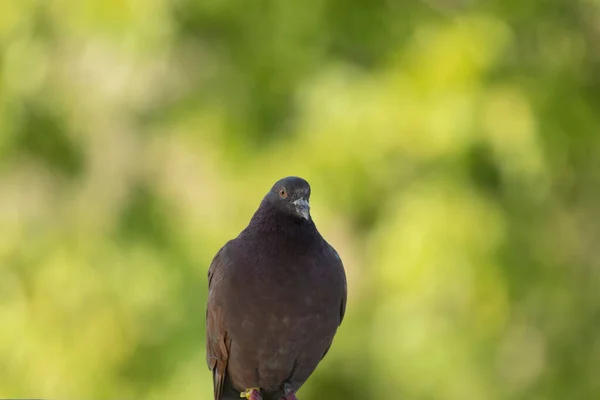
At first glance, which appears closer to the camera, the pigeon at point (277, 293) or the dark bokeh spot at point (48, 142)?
the pigeon at point (277, 293)

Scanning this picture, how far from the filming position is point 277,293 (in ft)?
9.80

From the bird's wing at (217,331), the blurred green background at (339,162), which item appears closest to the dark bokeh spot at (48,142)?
the blurred green background at (339,162)

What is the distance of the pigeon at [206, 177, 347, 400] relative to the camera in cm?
300

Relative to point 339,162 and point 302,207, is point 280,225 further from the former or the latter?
point 339,162

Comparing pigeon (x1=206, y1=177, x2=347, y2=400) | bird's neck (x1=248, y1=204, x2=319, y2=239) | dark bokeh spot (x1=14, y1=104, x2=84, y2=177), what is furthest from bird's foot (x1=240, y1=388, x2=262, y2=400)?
dark bokeh spot (x1=14, y1=104, x2=84, y2=177)

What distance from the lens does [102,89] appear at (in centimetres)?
856

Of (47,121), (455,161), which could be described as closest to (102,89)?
(47,121)

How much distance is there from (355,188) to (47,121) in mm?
3090

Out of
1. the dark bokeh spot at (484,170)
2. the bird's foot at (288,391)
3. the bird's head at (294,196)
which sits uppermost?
the dark bokeh spot at (484,170)

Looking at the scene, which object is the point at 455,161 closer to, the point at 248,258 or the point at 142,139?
the point at 142,139

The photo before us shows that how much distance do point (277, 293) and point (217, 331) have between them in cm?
38

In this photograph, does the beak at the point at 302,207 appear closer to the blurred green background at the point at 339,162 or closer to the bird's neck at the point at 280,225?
the bird's neck at the point at 280,225

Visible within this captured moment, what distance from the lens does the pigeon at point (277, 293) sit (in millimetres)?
2996

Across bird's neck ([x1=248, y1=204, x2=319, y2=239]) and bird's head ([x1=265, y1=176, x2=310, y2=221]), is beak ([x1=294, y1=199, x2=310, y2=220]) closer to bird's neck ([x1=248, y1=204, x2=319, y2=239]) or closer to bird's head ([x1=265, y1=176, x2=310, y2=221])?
bird's head ([x1=265, y1=176, x2=310, y2=221])
